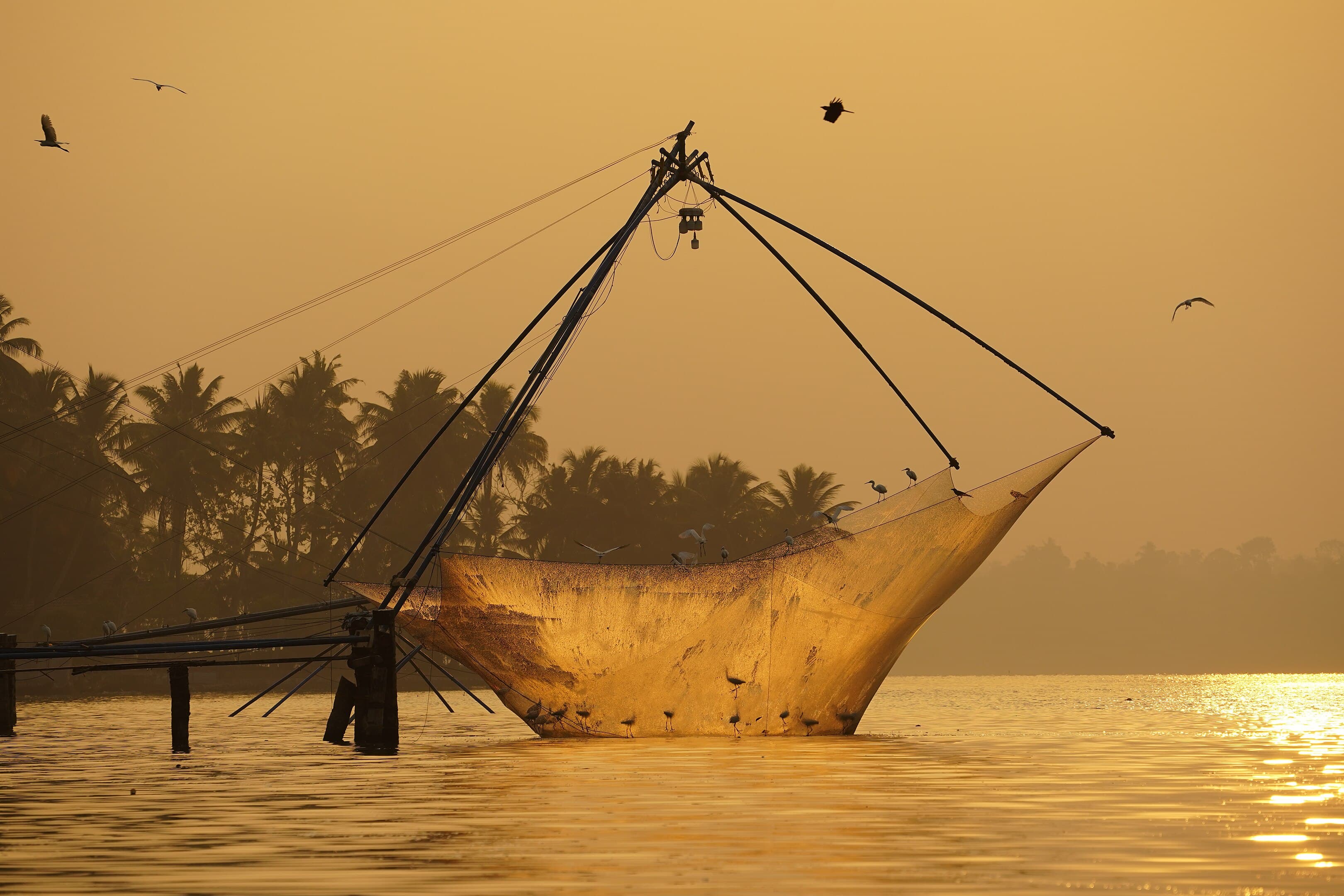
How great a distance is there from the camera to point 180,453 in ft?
246

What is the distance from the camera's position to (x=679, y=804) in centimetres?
1551

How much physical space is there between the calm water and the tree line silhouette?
38232 millimetres

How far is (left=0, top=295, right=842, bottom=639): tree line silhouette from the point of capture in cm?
6444

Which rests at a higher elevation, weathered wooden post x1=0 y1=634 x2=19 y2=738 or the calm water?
weathered wooden post x1=0 y1=634 x2=19 y2=738

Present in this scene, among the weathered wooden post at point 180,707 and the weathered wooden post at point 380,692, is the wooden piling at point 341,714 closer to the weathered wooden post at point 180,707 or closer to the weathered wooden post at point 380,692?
the weathered wooden post at point 380,692

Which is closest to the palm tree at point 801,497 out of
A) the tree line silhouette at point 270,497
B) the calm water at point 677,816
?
the tree line silhouette at point 270,497

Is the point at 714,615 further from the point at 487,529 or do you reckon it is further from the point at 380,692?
the point at 487,529

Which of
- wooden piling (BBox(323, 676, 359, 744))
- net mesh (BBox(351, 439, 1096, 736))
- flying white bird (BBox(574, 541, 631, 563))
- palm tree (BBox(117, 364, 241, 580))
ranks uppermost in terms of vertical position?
palm tree (BBox(117, 364, 241, 580))

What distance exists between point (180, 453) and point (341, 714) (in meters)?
52.3

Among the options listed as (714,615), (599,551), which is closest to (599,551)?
(599,551)

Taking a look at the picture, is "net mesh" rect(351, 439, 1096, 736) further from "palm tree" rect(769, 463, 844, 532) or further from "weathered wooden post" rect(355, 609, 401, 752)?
"palm tree" rect(769, 463, 844, 532)

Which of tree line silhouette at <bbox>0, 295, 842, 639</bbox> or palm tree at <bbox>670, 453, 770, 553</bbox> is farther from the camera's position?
palm tree at <bbox>670, 453, 770, 553</bbox>

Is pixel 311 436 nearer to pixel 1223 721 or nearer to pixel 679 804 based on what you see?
pixel 1223 721

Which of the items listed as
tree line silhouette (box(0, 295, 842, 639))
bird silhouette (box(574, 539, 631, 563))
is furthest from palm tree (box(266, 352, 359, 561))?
bird silhouette (box(574, 539, 631, 563))
